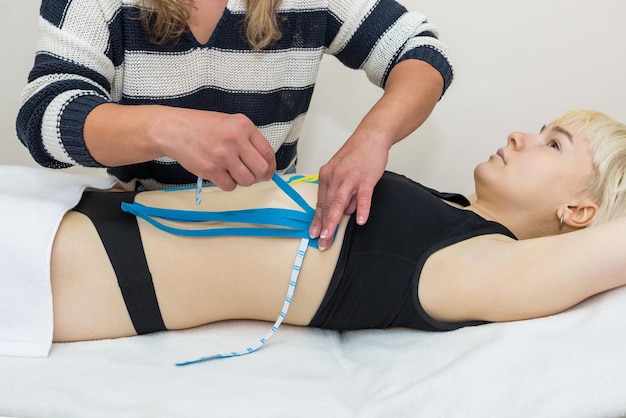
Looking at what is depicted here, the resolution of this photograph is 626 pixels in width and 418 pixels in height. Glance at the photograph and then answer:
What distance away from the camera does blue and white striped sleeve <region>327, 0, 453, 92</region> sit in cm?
127

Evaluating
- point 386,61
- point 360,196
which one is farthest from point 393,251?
point 386,61

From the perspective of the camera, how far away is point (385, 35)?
130cm

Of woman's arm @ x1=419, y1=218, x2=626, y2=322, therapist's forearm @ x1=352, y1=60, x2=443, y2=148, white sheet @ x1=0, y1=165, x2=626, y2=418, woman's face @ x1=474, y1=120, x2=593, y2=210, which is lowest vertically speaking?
white sheet @ x1=0, y1=165, x2=626, y2=418

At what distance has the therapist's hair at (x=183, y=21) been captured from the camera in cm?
108

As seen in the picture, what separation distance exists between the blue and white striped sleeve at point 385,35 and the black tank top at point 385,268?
330mm

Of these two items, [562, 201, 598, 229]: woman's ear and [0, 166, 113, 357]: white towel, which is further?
[562, 201, 598, 229]: woman's ear

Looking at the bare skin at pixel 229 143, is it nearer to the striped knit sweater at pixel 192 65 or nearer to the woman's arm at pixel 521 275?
the striped knit sweater at pixel 192 65

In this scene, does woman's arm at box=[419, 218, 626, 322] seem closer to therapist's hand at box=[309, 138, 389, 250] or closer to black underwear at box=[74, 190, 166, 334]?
therapist's hand at box=[309, 138, 389, 250]

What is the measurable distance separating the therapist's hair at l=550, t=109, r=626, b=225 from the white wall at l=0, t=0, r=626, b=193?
20.0 inches

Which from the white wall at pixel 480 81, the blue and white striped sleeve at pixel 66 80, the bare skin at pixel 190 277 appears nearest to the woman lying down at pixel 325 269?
the bare skin at pixel 190 277

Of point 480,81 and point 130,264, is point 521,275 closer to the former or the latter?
point 130,264

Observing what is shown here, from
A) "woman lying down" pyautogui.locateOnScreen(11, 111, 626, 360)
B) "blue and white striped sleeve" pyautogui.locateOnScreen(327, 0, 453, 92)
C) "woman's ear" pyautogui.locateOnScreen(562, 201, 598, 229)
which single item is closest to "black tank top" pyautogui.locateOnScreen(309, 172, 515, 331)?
"woman lying down" pyautogui.locateOnScreen(11, 111, 626, 360)

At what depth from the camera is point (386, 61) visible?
1310mm

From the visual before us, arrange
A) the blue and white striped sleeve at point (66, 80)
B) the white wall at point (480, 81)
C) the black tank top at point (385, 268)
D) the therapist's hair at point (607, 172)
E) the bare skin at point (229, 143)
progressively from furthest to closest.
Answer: the white wall at point (480, 81)
the therapist's hair at point (607, 172)
the black tank top at point (385, 268)
the blue and white striped sleeve at point (66, 80)
the bare skin at point (229, 143)
